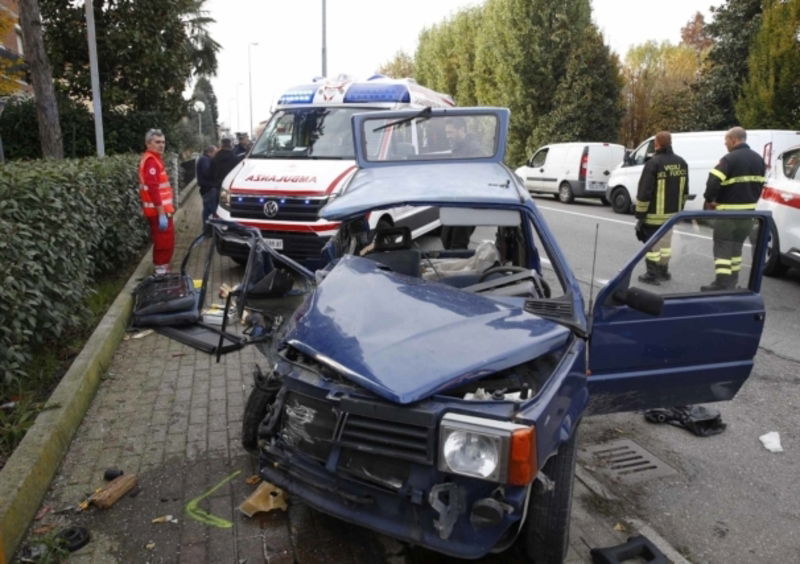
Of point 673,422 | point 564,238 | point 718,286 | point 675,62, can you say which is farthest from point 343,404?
point 675,62

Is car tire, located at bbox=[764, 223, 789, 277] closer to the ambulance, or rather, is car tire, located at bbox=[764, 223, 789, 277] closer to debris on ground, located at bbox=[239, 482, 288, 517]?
the ambulance

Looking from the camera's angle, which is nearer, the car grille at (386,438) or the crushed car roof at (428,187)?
the car grille at (386,438)

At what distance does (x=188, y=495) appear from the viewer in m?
3.42

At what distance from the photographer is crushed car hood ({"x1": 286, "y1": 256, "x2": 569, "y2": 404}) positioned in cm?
254

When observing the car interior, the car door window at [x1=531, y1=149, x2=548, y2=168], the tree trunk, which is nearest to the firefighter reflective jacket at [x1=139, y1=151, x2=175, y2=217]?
the tree trunk

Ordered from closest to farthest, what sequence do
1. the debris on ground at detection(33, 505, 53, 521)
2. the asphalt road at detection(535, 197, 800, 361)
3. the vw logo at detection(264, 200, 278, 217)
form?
the debris on ground at detection(33, 505, 53, 521), the asphalt road at detection(535, 197, 800, 361), the vw logo at detection(264, 200, 278, 217)

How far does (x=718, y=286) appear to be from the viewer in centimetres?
357

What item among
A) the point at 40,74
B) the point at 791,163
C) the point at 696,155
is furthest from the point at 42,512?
the point at 696,155

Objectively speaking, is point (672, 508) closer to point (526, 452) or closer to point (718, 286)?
point (718, 286)

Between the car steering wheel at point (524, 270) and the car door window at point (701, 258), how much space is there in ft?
1.55

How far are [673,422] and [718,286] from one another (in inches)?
51.0

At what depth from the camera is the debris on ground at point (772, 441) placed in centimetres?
412

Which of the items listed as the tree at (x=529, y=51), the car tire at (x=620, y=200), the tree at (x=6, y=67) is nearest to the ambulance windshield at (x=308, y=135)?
the tree at (x=6, y=67)

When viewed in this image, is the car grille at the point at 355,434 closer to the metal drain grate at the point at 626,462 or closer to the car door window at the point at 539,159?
the metal drain grate at the point at 626,462
